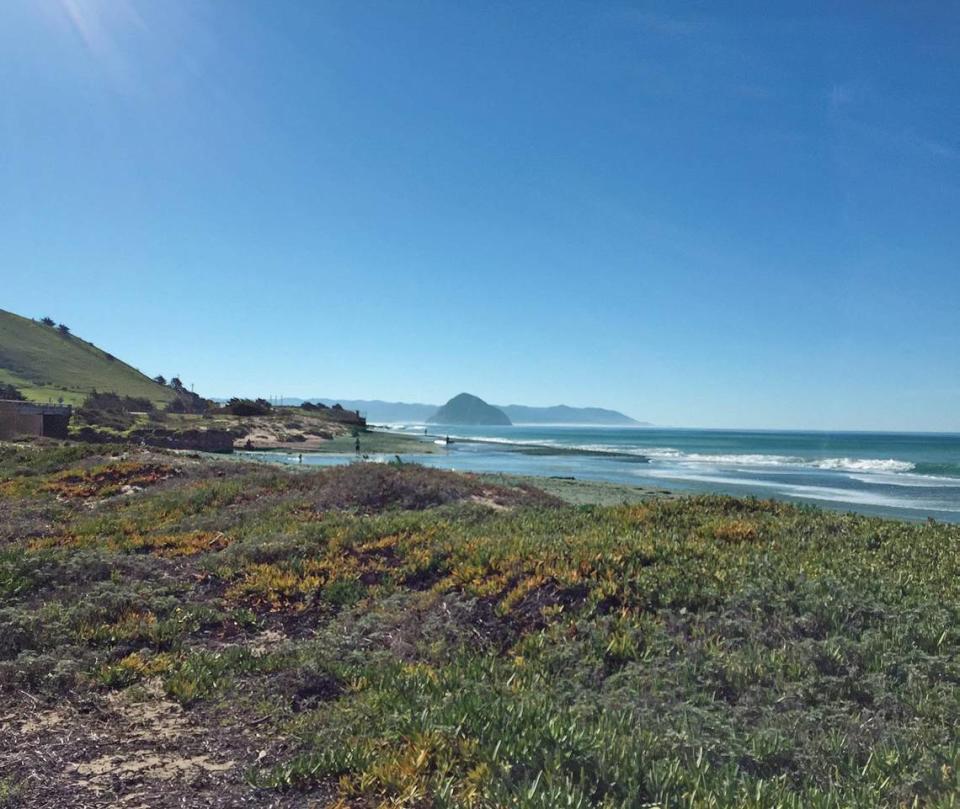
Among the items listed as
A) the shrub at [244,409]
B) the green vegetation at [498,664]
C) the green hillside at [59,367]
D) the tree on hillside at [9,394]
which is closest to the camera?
the green vegetation at [498,664]

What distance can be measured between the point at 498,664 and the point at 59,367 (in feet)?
480

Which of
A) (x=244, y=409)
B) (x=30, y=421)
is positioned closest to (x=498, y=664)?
(x=30, y=421)

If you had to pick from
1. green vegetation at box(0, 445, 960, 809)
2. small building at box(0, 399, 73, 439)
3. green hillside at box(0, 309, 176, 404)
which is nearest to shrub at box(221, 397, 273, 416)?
green hillside at box(0, 309, 176, 404)

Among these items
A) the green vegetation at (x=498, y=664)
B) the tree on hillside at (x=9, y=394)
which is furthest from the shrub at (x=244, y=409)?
the green vegetation at (x=498, y=664)

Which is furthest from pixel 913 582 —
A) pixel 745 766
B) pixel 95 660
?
pixel 95 660

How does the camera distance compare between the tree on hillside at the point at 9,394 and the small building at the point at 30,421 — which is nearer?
the small building at the point at 30,421

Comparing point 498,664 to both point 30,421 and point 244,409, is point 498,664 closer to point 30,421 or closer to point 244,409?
point 30,421

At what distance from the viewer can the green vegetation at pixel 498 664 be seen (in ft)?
14.9

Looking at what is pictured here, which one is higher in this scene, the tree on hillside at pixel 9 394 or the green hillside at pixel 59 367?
the green hillside at pixel 59 367

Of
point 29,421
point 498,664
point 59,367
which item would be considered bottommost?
point 498,664

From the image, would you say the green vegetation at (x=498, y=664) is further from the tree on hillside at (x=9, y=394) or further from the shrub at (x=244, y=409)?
the shrub at (x=244, y=409)

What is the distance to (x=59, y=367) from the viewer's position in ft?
416

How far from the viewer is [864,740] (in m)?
5.07

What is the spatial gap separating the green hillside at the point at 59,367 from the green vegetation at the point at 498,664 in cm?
9598
